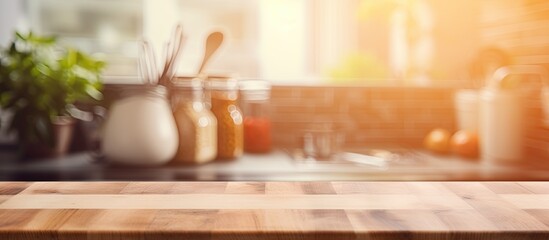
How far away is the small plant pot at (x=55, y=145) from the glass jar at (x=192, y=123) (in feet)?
0.91

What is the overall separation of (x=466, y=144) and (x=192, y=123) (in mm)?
712

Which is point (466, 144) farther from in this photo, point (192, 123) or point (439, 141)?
point (192, 123)

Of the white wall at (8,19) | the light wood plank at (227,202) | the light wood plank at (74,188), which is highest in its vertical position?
the white wall at (8,19)

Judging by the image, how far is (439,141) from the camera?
191cm

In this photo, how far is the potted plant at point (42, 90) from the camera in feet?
5.59

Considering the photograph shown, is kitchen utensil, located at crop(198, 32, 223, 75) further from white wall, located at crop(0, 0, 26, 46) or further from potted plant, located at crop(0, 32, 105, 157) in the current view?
white wall, located at crop(0, 0, 26, 46)

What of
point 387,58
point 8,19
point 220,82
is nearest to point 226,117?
point 220,82

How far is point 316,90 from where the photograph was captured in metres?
2.02

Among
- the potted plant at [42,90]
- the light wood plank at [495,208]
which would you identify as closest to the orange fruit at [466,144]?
the light wood plank at [495,208]

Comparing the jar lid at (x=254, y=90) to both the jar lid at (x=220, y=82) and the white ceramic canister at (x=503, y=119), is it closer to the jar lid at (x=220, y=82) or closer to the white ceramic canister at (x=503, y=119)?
the jar lid at (x=220, y=82)

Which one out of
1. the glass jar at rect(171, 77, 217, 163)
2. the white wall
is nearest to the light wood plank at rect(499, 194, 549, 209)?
the glass jar at rect(171, 77, 217, 163)

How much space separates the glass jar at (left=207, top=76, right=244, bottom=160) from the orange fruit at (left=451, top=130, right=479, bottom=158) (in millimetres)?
569

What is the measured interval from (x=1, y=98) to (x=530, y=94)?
1.31 metres

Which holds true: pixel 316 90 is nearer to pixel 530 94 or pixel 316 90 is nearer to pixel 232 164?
pixel 232 164
